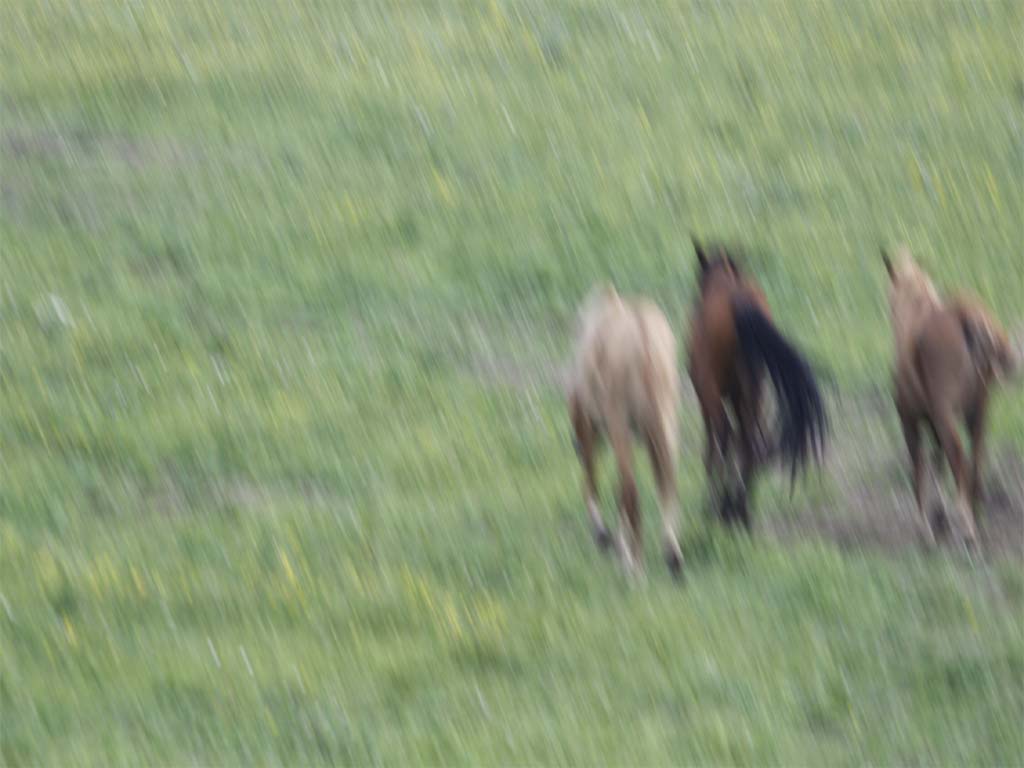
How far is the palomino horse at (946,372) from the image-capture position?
805cm

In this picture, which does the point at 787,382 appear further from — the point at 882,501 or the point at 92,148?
the point at 92,148

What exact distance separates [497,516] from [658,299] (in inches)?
167

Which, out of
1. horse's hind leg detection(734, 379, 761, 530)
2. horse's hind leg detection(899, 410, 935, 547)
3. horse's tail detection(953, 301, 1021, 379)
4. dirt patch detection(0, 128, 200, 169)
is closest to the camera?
horse's tail detection(953, 301, 1021, 379)

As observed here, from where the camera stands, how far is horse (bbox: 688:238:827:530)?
781cm

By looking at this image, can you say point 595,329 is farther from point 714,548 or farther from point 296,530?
point 296,530

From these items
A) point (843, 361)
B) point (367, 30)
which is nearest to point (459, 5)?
point (367, 30)

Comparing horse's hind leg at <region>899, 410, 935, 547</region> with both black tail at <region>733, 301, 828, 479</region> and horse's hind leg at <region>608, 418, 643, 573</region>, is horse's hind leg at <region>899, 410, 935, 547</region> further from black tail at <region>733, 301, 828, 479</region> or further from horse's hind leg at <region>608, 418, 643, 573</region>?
horse's hind leg at <region>608, 418, 643, 573</region>

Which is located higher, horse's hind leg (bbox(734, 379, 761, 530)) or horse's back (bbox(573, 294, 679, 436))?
horse's back (bbox(573, 294, 679, 436))

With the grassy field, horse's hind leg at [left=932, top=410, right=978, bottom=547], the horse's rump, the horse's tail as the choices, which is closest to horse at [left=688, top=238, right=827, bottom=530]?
the grassy field

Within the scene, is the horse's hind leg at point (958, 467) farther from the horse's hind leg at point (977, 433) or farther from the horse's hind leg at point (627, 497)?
the horse's hind leg at point (627, 497)

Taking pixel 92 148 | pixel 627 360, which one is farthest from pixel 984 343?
pixel 92 148

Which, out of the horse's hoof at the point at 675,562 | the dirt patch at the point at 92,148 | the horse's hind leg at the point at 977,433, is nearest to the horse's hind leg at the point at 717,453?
the horse's hoof at the point at 675,562

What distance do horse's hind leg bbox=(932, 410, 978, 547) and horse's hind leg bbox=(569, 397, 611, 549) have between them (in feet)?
5.78

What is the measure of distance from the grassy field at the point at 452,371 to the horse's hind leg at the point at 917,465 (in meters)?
0.13
